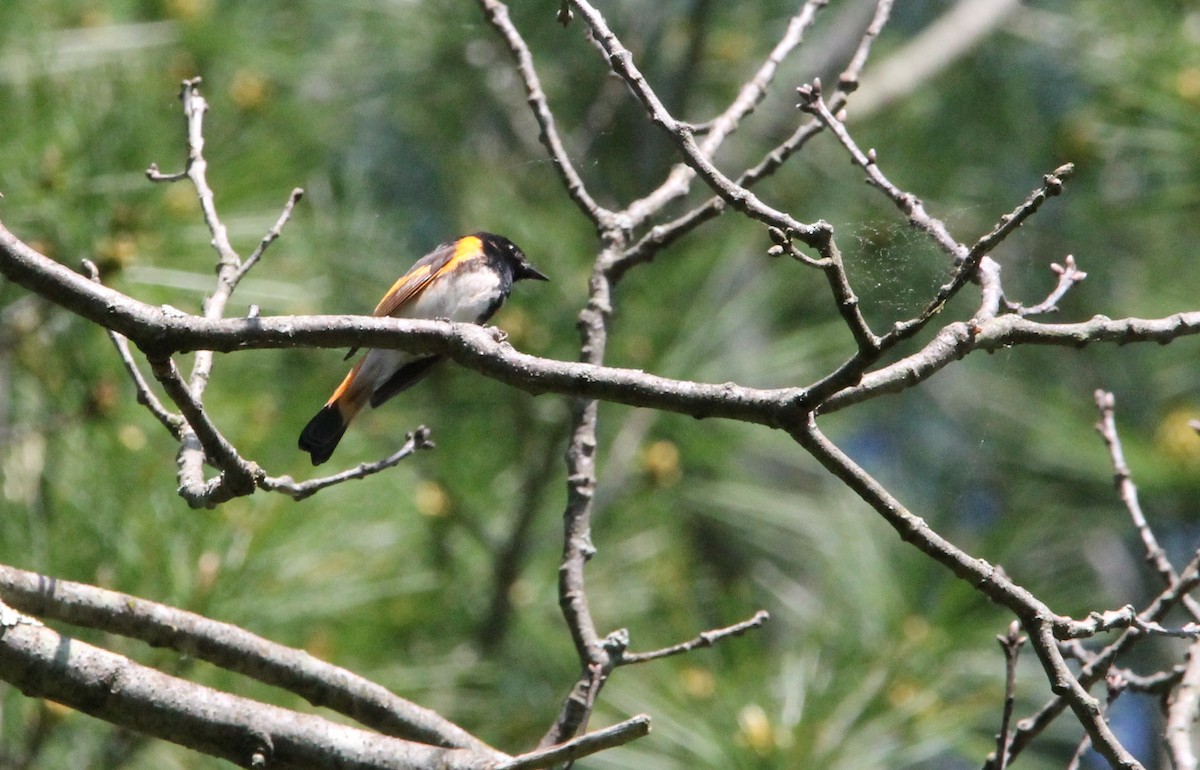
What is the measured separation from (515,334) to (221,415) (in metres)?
1.02

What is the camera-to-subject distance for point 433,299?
3562 millimetres

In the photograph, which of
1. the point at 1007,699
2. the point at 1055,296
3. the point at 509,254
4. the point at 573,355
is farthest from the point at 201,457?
the point at 573,355

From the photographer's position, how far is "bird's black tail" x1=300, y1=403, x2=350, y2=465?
2.82 metres

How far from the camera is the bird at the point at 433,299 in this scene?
10.4ft

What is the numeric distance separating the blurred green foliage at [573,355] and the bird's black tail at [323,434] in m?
0.37

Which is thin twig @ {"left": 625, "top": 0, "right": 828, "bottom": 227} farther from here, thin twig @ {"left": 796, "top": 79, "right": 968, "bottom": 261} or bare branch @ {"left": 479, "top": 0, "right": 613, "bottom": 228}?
thin twig @ {"left": 796, "top": 79, "right": 968, "bottom": 261}

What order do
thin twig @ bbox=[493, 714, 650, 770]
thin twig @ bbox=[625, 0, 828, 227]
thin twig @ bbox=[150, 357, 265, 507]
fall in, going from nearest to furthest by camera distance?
thin twig @ bbox=[493, 714, 650, 770] < thin twig @ bbox=[150, 357, 265, 507] < thin twig @ bbox=[625, 0, 828, 227]

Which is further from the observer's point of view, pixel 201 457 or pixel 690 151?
pixel 201 457

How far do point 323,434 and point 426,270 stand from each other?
2.52 ft

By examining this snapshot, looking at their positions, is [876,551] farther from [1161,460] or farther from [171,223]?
[171,223]

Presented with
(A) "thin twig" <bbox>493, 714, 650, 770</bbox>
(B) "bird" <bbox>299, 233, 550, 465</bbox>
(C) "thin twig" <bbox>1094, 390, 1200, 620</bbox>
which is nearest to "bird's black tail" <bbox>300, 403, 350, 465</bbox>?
(B) "bird" <bbox>299, 233, 550, 465</bbox>

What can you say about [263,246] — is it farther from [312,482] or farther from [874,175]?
[874,175]

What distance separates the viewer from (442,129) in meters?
5.75

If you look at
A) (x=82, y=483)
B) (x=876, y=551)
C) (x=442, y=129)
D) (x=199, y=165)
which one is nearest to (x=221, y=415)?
(x=82, y=483)
